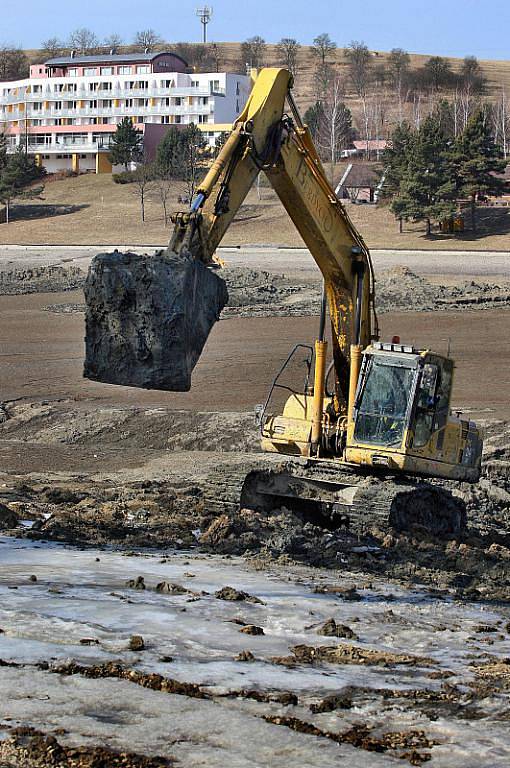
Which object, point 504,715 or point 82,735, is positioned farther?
point 504,715

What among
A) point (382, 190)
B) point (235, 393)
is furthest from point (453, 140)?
point (235, 393)

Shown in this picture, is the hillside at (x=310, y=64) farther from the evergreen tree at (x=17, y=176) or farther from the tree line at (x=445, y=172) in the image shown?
the tree line at (x=445, y=172)

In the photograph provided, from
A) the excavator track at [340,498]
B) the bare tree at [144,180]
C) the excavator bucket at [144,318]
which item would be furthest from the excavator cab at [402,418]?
the bare tree at [144,180]

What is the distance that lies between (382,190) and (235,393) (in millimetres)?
45228

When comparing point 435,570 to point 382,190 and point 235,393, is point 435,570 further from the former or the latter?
point 382,190

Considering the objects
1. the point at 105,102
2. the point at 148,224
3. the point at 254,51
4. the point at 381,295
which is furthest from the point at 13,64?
the point at 381,295

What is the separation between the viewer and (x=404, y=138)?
72.9 m

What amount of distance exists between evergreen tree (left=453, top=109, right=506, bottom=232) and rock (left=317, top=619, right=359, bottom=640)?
54.9 metres

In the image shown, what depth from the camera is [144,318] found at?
1152cm

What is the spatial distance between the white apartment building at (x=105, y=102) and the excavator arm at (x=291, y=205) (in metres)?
84.8

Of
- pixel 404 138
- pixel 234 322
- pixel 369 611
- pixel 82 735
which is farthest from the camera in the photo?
pixel 404 138

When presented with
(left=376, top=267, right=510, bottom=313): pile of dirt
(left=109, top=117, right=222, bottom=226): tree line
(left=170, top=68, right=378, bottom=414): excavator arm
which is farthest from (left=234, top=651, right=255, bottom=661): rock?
(left=109, top=117, right=222, bottom=226): tree line

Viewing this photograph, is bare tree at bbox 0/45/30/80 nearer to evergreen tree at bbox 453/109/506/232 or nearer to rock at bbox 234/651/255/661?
evergreen tree at bbox 453/109/506/232

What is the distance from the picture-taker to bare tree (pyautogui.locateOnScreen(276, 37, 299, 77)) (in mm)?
167000
